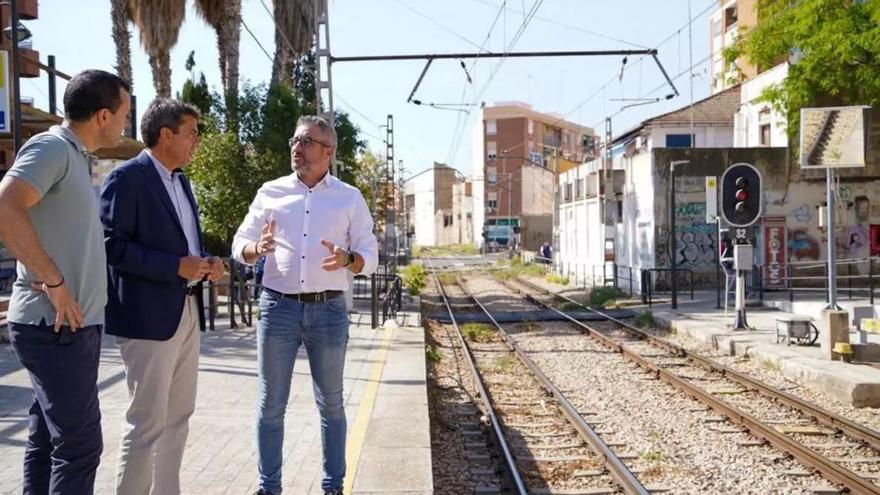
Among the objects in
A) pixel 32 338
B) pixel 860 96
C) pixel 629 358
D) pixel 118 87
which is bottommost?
pixel 629 358

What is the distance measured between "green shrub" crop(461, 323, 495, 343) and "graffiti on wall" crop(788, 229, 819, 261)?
12.8 metres

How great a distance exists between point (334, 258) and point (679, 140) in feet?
A: 145

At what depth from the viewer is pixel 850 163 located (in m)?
13.2

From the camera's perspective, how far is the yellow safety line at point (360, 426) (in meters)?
6.38

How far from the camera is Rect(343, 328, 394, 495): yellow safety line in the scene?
638 cm

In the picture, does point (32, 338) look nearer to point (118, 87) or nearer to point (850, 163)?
point (118, 87)

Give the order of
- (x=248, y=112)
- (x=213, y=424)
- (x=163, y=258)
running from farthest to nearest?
1. (x=248, y=112)
2. (x=213, y=424)
3. (x=163, y=258)

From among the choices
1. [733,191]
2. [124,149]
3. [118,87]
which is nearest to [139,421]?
[118,87]

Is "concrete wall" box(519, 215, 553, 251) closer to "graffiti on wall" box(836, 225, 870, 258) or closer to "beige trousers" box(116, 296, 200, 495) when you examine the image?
"graffiti on wall" box(836, 225, 870, 258)

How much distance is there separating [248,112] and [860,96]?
16925mm

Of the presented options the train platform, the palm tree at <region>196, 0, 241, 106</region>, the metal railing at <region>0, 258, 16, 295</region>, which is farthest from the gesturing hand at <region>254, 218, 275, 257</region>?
the palm tree at <region>196, 0, 241, 106</region>

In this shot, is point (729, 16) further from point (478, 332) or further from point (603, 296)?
point (478, 332)

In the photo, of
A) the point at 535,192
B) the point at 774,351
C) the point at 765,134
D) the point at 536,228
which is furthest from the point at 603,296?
the point at 535,192

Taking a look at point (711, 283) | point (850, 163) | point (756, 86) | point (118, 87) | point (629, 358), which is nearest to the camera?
point (118, 87)
